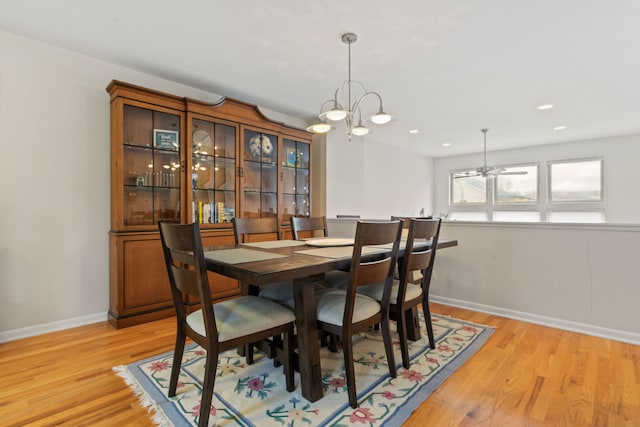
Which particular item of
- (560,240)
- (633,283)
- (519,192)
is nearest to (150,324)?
(560,240)

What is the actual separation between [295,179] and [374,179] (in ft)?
6.90

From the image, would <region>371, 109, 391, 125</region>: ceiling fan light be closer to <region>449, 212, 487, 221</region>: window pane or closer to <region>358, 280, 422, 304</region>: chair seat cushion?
<region>358, 280, 422, 304</region>: chair seat cushion

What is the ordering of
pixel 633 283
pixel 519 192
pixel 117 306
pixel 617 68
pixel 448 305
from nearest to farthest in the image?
pixel 633 283 → pixel 117 306 → pixel 617 68 → pixel 448 305 → pixel 519 192

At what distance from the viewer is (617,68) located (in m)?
2.88

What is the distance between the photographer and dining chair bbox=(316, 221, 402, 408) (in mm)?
1564

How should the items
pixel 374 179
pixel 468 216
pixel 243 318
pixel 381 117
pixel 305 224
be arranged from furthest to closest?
pixel 468 216 < pixel 374 179 < pixel 305 224 < pixel 381 117 < pixel 243 318

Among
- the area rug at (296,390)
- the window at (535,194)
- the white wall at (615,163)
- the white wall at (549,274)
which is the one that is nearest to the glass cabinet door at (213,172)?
the area rug at (296,390)

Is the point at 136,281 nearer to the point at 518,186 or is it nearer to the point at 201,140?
the point at 201,140

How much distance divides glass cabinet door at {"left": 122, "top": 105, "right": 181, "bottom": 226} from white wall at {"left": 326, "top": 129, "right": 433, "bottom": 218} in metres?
2.13

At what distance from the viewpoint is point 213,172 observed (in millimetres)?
3322

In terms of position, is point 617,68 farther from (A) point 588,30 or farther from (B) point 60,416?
(B) point 60,416

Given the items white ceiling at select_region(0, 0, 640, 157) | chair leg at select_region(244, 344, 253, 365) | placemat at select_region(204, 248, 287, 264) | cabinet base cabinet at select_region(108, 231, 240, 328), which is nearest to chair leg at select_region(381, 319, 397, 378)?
placemat at select_region(204, 248, 287, 264)

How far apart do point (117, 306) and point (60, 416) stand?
1237mm

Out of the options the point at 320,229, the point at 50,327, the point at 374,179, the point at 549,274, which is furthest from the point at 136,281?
the point at 374,179
